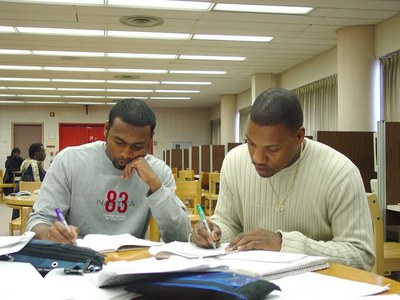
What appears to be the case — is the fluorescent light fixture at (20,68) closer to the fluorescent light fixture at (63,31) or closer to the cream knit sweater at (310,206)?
the fluorescent light fixture at (63,31)

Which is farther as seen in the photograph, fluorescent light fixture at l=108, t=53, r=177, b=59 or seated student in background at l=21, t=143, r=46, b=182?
fluorescent light fixture at l=108, t=53, r=177, b=59

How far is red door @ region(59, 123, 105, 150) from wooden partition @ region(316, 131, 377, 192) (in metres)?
12.7

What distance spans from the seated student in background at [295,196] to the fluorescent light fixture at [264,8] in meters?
4.53

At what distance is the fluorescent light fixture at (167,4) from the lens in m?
5.79

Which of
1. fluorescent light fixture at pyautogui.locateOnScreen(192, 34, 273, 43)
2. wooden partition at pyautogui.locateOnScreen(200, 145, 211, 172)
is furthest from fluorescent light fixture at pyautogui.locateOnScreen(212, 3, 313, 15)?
wooden partition at pyautogui.locateOnScreen(200, 145, 211, 172)

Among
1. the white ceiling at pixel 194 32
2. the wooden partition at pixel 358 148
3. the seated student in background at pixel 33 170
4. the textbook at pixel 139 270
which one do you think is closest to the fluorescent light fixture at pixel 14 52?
the white ceiling at pixel 194 32

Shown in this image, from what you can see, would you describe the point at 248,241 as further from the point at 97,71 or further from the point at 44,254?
the point at 97,71

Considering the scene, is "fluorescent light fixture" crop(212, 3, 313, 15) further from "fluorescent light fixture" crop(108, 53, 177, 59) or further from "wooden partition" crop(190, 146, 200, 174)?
"wooden partition" crop(190, 146, 200, 174)

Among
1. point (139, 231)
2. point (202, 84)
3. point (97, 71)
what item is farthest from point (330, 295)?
point (202, 84)

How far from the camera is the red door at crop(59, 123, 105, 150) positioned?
1641 centimetres

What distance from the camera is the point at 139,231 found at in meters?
2.04

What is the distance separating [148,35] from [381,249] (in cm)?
552

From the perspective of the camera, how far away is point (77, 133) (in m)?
16.6

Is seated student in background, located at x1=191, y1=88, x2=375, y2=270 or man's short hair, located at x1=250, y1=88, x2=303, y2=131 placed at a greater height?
Result: man's short hair, located at x1=250, y1=88, x2=303, y2=131
